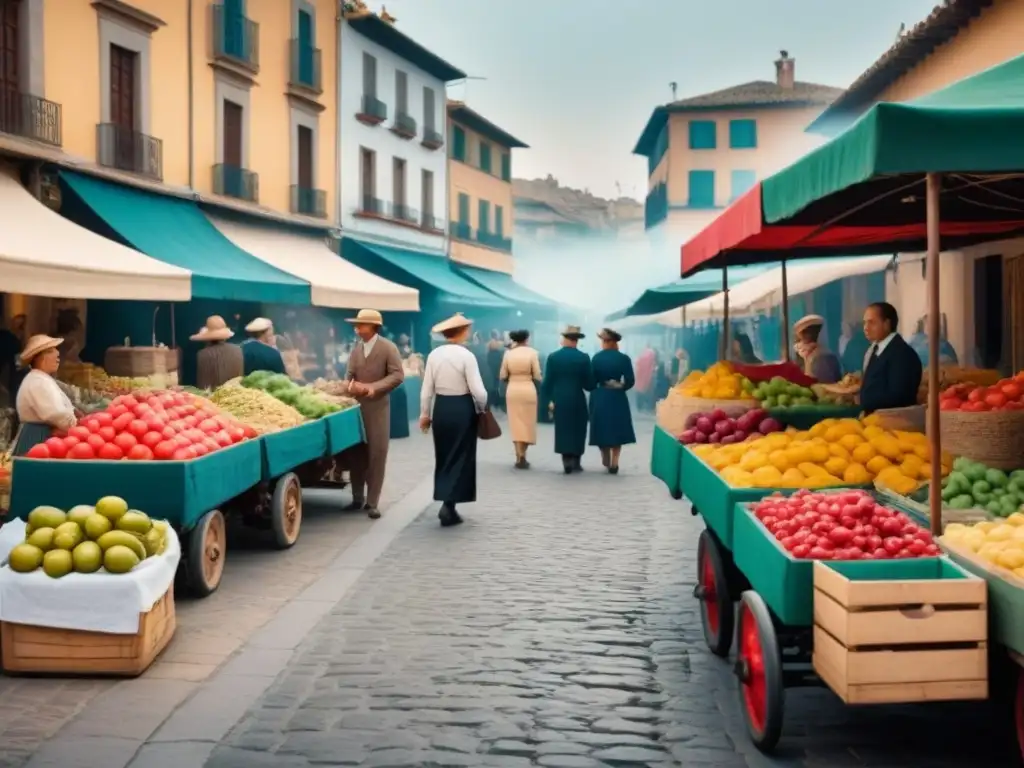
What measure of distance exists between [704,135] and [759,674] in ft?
166

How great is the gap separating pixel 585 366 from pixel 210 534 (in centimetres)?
860

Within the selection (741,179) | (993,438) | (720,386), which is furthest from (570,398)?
(741,179)

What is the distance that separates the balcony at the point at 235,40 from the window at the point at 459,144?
16931 mm

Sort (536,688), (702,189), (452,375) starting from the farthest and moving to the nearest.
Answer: (702,189) < (452,375) < (536,688)

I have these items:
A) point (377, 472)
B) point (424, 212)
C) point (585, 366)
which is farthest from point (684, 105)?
point (377, 472)

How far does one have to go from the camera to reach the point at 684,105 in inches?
2071

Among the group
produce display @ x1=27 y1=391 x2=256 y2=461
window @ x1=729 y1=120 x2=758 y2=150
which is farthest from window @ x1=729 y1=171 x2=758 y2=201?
produce display @ x1=27 y1=391 x2=256 y2=461

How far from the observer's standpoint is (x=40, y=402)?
26.3 ft

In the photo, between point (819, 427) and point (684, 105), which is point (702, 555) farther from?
point (684, 105)

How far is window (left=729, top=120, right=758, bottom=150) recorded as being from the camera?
174 ft

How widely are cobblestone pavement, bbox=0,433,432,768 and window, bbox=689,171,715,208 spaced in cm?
4408

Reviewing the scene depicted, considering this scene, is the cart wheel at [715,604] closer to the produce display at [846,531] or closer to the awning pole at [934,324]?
the produce display at [846,531]

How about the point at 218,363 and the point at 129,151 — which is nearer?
the point at 218,363

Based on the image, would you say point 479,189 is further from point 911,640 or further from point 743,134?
point 911,640
